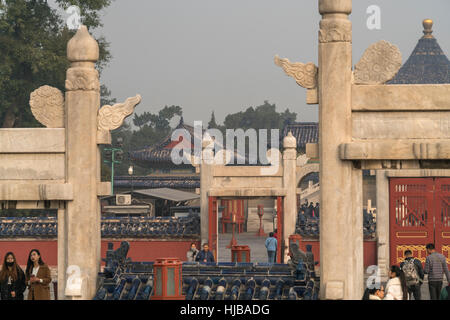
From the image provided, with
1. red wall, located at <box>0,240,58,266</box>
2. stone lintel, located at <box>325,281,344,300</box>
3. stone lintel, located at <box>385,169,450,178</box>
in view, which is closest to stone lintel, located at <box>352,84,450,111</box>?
stone lintel, located at <box>325,281,344,300</box>

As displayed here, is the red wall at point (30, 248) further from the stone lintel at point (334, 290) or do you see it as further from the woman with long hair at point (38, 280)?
the stone lintel at point (334, 290)

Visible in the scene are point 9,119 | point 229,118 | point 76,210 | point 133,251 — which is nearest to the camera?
point 76,210

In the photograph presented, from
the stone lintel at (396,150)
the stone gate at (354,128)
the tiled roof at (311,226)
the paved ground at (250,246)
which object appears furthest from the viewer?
the paved ground at (250,246)

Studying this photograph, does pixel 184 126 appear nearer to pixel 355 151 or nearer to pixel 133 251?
pixel 133 251

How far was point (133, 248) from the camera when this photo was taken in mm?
26594

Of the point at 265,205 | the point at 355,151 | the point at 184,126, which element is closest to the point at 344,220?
the point at 355,151

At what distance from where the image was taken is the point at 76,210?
39.3 ft

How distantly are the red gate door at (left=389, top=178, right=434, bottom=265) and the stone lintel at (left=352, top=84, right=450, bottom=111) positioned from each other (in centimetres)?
1106

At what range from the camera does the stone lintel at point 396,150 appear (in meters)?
11.2

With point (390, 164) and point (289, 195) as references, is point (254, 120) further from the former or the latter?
point (390, 164)

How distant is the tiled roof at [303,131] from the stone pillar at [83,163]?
39.6m

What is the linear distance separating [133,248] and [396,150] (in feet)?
53.2

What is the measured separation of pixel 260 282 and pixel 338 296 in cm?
113

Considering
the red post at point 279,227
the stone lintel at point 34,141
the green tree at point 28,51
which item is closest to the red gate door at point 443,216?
the red post at point 279,227
